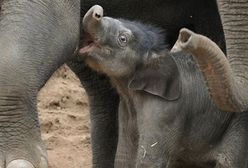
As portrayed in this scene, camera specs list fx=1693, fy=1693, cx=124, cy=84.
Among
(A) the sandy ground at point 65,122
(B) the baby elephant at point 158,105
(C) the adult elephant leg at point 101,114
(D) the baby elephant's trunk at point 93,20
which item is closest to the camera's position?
(D) the baby elephant's trunk at point 93,20

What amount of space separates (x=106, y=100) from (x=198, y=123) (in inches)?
46.0

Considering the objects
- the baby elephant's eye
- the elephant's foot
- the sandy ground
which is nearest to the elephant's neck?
the baby elephant's eye

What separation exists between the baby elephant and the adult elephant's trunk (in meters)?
0.21

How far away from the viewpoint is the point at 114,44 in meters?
6.42

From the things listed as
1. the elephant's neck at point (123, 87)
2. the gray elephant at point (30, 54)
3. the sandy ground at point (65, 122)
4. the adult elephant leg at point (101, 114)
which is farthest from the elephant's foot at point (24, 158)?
the sandy ground at point (65, 122)

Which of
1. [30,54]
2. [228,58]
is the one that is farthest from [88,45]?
[228,58]

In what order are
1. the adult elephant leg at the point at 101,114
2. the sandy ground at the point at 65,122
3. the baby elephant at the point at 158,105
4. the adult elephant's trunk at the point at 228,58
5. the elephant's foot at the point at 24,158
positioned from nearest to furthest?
the elephant's foot at the point at 24,158, the adult elephant's trunk at the point at 228,58, the baby elephant at the point at 158,105, the adult elephant leg at the point at 101,114, the sandy ground at the point at 65,122

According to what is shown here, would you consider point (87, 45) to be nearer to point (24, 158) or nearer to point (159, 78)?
point (159, 78)

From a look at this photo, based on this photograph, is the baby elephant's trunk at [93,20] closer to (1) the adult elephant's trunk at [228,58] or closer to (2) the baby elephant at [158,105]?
(2) the baby elephant at [158,105]

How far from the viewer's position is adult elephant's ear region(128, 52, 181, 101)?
648cm

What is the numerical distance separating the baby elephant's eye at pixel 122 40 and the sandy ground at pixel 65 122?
1565mm

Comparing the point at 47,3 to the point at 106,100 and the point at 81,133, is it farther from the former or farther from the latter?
the point at 81,133

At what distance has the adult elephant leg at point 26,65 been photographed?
5934 millimetres

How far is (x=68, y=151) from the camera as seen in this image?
8289 millimetres
